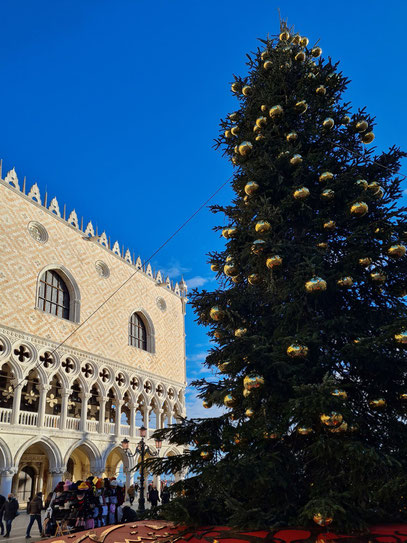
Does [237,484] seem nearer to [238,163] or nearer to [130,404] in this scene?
[238,163]

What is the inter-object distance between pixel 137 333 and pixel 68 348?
4.60 metres

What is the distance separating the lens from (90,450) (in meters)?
13.8

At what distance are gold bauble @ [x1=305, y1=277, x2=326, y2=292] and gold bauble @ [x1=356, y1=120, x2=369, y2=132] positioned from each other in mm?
1675

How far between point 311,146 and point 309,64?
937mm

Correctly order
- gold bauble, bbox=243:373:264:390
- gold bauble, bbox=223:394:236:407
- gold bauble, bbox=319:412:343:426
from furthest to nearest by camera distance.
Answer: gold bauble, bbox=223:394:236:407, gold bauble, bbox=243:373:264:390, gold bauble, bbox=319:412:343:426

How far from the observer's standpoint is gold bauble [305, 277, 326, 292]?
287 centimetres

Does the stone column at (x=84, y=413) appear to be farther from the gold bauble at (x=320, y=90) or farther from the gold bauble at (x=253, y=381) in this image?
the gold bauble at (x=320, y=90)

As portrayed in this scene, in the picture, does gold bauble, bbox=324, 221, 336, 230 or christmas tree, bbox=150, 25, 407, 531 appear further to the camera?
gold bauble, bbox=324, 221, 336, 230

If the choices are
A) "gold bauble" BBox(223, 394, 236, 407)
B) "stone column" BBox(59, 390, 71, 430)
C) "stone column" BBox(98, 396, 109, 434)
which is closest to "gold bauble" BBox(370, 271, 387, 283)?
"gold bauble" BBox(223, 394, 236, 407)

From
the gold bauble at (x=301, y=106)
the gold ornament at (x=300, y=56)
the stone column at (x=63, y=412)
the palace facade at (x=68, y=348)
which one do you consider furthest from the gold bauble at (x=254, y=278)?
the stone column at (x=63, y=412)

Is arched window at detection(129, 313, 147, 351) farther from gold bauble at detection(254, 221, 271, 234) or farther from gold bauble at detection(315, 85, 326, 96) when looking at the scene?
gold bauble at detection(254, 221, 271, 234)

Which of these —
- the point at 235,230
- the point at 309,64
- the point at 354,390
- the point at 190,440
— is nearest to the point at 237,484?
the point at 190,440

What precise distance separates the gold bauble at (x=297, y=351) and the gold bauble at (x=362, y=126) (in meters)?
2.13

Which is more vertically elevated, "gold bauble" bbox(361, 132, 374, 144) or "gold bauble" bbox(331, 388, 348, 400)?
"gold bauble" bbox(361, 132, 374, 144)
